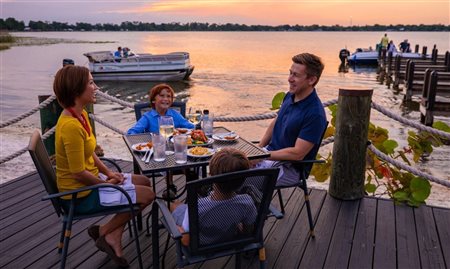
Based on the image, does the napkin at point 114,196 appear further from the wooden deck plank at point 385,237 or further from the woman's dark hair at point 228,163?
the wooden deck plank at point 385,237

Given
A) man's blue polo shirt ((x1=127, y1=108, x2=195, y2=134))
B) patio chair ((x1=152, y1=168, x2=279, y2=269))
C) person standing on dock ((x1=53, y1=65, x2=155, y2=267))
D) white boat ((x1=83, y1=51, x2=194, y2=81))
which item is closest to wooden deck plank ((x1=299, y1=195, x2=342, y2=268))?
patio chair ((x1=152, y1=168, x2=279, y2=269))

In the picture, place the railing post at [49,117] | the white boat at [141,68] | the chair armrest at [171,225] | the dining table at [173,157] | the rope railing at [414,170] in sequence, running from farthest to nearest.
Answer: the white boat at [141,68] < the railing post at [49,117] < the rope railing at [414,170] < the dining table at [173,157] < the chair armrest at [171,225]

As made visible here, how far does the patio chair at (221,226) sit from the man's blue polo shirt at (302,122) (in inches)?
41.0

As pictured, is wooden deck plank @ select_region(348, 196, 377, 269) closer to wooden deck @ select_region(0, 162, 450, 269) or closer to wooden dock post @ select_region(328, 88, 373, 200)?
wooden deck @ select_region(0, 162, 450, 269)

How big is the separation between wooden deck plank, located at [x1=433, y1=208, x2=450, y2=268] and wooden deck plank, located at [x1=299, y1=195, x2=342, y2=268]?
0.83 meters

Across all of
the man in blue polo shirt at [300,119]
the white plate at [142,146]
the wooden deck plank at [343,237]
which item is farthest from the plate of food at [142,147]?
the wooden deck plank at [343,237]

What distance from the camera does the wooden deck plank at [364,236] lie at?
285 cm

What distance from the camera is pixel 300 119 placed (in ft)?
9.82

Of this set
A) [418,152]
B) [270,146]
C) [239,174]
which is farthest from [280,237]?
Result: [418,152]

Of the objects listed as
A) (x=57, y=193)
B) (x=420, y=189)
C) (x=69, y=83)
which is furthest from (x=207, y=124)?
(x=420, y=189)

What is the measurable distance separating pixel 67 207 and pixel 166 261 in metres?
0.79

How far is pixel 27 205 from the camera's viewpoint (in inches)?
150

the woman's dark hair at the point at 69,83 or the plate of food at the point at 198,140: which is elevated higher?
the woman's dark hair at the point at 69,83

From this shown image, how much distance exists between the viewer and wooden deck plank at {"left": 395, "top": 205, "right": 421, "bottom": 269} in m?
2.85
